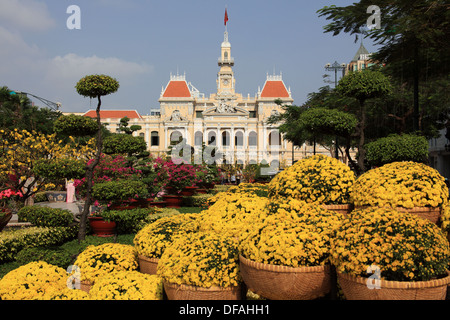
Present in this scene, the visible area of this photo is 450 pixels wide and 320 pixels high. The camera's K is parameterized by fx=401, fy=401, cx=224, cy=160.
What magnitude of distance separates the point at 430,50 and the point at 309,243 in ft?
27.4

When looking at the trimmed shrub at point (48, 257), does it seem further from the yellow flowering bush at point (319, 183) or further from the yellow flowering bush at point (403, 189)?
the yellow flowering bush at point (403, 189)

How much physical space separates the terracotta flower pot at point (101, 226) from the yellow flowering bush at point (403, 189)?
6.45 meters

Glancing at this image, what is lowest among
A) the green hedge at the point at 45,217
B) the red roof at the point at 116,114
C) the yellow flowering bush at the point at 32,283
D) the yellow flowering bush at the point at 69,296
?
the yellow flowering bush at the point at 32,283

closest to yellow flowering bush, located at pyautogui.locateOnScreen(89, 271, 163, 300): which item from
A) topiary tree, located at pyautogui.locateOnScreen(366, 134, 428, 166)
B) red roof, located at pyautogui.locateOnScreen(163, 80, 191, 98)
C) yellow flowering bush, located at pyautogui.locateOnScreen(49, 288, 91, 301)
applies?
yellow flowering bush, located at pyautogui.locateOnScreen(49, 288, 91, 301)

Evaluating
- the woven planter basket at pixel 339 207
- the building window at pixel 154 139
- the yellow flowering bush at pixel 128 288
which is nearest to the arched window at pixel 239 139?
the building window at pixel 154 139

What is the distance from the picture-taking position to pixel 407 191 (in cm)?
418

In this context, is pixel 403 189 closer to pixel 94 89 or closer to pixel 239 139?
pixel 94 89

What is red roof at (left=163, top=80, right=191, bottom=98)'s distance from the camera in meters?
69.5

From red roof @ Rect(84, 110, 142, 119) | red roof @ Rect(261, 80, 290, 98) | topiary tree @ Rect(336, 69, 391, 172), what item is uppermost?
red roof @ Rect(261, 80, 290, 98)

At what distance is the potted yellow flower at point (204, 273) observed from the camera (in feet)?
11.9

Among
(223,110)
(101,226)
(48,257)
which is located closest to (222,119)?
(223,110)

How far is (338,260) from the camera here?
3264 millimetres

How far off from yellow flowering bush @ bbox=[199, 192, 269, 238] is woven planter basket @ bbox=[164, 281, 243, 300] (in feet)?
2.63

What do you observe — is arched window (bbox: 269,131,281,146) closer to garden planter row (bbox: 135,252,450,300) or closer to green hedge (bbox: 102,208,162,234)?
green hedge (bbox: 102,208,162,234)
